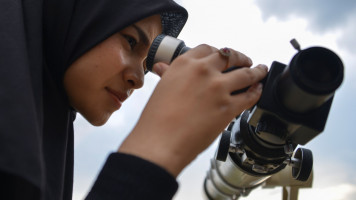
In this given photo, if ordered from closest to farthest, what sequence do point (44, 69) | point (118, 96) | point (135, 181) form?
point (135, 181)
point (44, 69)
point (118, 96)

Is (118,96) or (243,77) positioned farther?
(118,96)

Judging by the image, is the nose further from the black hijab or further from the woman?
the black hijab

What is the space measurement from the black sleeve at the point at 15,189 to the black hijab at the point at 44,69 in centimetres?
3

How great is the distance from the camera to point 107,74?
2.84 feet

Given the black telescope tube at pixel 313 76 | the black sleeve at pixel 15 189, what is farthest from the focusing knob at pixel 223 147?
the black sleeve at pixel 15 189

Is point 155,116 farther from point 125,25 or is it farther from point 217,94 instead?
point 125,25

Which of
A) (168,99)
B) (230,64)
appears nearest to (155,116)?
(168,99)

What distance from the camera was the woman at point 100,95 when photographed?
0.55 m

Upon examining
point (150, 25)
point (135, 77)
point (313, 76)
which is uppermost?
point (313, 76)

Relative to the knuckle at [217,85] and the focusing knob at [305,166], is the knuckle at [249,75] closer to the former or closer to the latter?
the knuckle at [217,85]

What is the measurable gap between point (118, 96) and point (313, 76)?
52cm

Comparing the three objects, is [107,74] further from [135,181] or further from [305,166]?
[305,166]

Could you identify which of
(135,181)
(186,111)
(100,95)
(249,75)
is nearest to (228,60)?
(249,75)

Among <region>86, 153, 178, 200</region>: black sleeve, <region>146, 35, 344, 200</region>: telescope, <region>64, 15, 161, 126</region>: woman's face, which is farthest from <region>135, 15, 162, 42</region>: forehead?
<region>86, 153, 178, 200</region>: black sleeve
